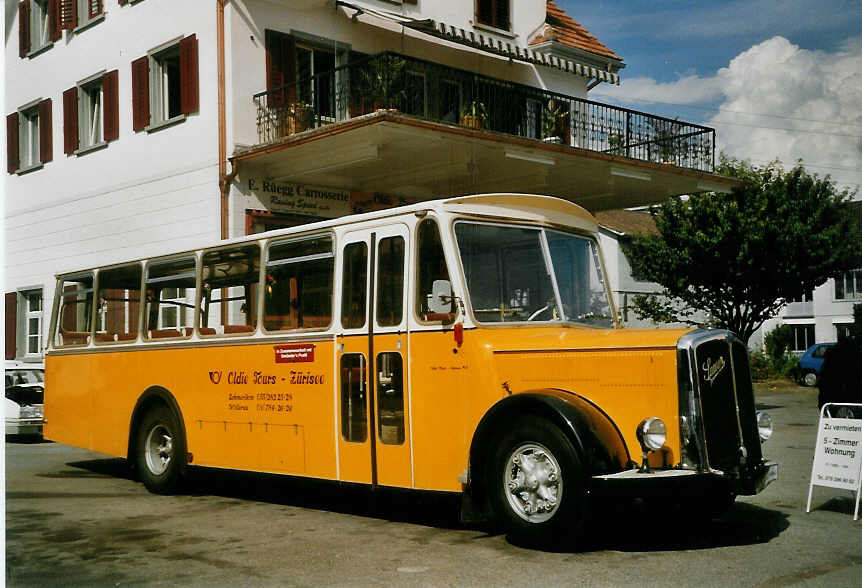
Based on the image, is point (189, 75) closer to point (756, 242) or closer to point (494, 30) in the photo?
point (494, 30)

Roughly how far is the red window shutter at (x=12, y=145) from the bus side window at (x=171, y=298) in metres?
12.6

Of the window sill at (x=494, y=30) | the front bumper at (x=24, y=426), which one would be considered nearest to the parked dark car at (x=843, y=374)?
the front bumper at (x=24, y=426)

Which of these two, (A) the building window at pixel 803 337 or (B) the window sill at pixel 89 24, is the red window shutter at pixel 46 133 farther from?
(A) the building window at pixel 803 337

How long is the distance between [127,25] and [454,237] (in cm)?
1493

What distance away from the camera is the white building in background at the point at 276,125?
1797 centimetres

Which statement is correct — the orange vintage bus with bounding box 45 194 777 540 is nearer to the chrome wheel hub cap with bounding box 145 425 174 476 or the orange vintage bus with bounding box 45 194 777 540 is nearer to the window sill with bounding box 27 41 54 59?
the chrome wheel hub cap with bounding box 145 425 174 476

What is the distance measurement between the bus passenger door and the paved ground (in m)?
0.56

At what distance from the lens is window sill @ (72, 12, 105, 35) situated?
2166 centimetres

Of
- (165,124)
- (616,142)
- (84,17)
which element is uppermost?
(84,17)

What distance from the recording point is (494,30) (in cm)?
2289

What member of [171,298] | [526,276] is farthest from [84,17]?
[526,276]

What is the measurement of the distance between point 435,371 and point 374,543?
4.78 feet

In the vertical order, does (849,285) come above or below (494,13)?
below

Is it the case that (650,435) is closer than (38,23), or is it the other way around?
(650,435)
